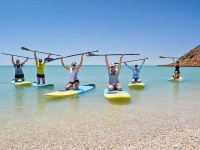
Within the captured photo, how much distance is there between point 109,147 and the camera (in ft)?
19.2

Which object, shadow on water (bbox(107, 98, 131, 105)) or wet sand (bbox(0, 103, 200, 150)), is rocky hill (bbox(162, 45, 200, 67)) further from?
wet sand (bbox(0, 103, 200, 150))

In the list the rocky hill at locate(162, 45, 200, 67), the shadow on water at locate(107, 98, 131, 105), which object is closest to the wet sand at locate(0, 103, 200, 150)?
the shadow on water at locate(107, 98, 131, 105)

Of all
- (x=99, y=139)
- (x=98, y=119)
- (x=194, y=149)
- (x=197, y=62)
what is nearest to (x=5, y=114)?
(x=98, y=119)

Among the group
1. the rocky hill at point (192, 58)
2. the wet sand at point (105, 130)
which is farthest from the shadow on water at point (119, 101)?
the rocky hill at point (192, 58)

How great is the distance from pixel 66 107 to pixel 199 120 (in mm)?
6097

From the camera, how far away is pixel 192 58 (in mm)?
142750

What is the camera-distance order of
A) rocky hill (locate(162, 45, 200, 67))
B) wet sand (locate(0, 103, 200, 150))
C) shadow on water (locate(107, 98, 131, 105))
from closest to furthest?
wet sand (locate(0, 103, 200, 150)), shadow on water (locate(107, 98, 131, 105)), rocky hill (locate(162, 45, 200, 67))

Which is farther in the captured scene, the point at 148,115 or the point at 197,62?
the point at 197,62

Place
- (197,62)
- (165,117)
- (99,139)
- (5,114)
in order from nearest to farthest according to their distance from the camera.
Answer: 1. (99,139)
2. (165,117)
3. (5,114)
4. (197,62)

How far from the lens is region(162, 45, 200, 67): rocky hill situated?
132275 millimetres

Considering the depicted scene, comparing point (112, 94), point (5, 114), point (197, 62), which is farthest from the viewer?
point (197, 62)

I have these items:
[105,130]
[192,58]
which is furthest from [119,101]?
[192,58]

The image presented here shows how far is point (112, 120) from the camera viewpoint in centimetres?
854

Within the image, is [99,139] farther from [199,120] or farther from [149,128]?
[199,120]
